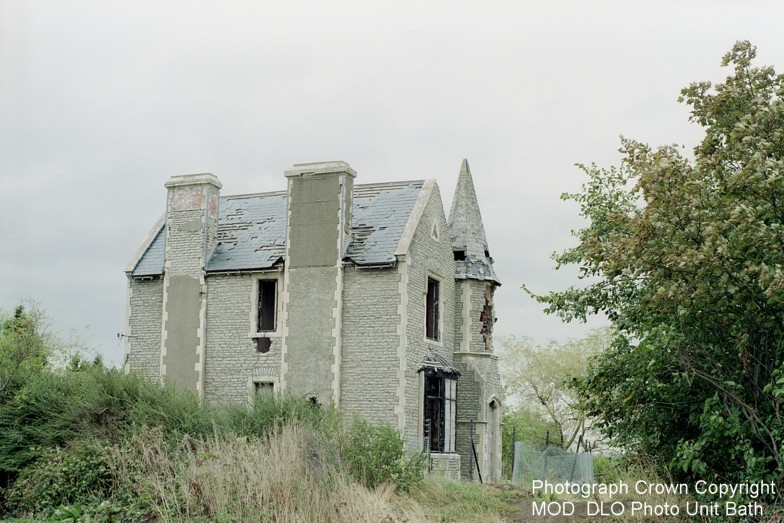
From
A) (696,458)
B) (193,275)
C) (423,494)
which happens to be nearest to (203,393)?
(193,275)

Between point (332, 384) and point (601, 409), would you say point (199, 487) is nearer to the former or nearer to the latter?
point (601, 409)

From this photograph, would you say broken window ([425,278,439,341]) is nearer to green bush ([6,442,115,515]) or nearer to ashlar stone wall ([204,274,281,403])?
ashlar stone wall ([204,274,281,403])

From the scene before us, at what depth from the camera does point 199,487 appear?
1402 centimetres

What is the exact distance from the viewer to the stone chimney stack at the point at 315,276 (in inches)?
1001

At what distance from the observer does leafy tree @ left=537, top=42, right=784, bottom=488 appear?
12375mm

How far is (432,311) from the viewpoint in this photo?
27312 mm

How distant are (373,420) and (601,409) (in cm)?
1017

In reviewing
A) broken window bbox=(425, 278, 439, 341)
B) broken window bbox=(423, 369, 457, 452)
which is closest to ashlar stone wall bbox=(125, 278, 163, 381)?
broken window bbox=(425, 278, 439, 341)

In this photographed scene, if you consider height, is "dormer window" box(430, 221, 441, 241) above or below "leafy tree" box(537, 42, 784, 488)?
above

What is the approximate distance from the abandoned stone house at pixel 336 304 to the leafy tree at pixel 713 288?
10709 millimetres

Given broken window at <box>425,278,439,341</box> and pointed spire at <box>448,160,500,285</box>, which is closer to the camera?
broken window at <box>425,278,439,341</box>

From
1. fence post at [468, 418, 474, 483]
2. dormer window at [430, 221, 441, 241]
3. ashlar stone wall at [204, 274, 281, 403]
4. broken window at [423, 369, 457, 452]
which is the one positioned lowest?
fence post at [468, 418, 474, 483]

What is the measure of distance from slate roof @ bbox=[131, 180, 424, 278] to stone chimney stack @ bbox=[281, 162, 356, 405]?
670mm

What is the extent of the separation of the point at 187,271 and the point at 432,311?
7677mm
